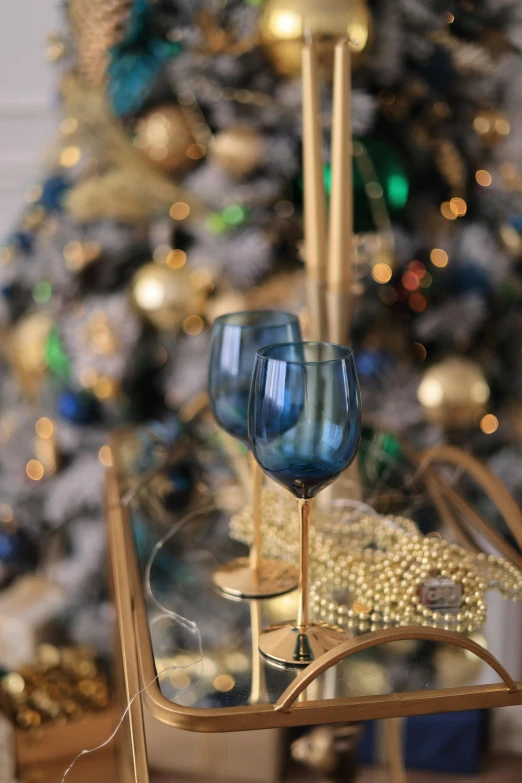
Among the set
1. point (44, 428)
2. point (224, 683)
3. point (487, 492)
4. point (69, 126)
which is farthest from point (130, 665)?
point (69, 126)

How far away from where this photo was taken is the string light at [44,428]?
4.71 feet

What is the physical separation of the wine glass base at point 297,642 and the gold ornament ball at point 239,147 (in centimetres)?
80

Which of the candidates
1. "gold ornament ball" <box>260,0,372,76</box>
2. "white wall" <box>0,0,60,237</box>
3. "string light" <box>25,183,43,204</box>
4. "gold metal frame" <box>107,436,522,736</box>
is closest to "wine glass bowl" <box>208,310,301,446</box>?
"gold metal frame" <box>107,436,522,736</box>

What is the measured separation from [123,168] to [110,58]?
0.61ft

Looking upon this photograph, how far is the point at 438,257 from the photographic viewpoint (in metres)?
1.32

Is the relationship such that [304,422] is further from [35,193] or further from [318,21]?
[35,193]

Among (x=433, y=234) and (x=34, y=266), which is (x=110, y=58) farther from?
(x=433, y=234)

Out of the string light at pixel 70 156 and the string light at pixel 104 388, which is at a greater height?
the string light at pixel 70 156

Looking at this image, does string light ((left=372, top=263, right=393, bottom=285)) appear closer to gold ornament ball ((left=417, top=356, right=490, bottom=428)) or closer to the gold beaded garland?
gold ornament ball ((left=417, top=356, right=490, bottom=428))

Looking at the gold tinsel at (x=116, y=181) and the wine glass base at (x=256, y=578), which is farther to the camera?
the gold tinsel at (x=116, y=181)

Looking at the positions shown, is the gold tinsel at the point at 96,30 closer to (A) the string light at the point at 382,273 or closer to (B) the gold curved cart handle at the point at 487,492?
(A) the string light at the point at 382,273

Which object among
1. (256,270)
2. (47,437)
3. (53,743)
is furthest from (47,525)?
(256,270)

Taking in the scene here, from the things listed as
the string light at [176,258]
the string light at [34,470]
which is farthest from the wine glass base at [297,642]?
the string light at [34,470]

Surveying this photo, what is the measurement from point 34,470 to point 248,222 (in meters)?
0.59
